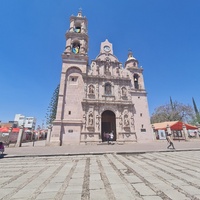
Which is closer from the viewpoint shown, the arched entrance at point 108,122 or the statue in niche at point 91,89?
the statue in niche at point 91,89

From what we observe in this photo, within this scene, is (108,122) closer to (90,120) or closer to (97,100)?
(90,120)

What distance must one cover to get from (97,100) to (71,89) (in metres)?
4.85

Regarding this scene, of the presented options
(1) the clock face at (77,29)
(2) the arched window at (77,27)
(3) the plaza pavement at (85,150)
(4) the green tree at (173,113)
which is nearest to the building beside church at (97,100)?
(1) the clock face at (77,29)

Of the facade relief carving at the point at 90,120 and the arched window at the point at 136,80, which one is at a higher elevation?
the arched window at the point at 136,80

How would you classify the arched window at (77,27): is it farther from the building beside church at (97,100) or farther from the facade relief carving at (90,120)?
the facade relief carving at (90,120)

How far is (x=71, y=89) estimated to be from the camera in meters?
22.2

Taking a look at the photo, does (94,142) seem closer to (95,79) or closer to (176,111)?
(95,79)

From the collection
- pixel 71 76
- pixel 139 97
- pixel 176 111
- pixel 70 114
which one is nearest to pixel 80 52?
pixel 71 76

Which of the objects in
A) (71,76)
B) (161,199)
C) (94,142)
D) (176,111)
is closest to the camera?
(161,199)

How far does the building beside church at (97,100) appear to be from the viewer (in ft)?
65.6

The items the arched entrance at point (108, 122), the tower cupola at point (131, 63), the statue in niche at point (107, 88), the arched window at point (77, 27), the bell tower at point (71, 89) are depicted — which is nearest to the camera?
the bell tower at point (71, 89)

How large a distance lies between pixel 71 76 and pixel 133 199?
22.1 m

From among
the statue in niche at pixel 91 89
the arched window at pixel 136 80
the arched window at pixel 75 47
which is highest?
the arched window at pixel 75 47

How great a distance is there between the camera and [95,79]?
76.7 ft
